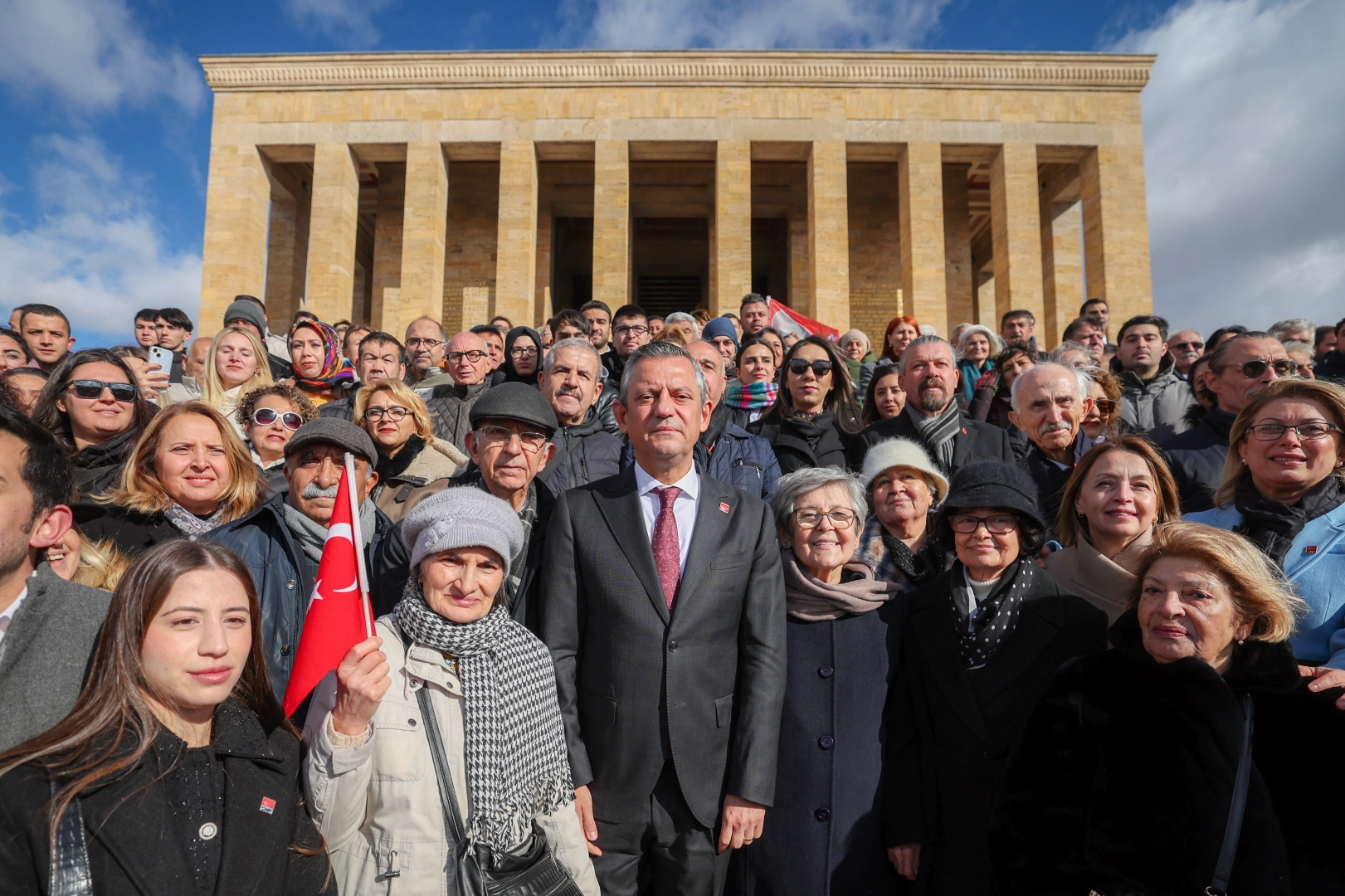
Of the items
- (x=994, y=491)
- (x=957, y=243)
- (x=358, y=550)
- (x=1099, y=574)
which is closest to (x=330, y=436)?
(x=358, y=550)

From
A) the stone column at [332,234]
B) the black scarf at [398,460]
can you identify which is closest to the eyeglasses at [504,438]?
the black scarf at [398,460]

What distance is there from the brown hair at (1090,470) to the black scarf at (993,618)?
0.63m

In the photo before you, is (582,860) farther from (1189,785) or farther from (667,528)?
(1189,785)

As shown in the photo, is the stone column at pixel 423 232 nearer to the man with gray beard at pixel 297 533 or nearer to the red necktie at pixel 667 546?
the man with gray beard at pixel 297 533

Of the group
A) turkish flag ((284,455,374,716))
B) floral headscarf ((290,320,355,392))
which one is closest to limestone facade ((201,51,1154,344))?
floral headscarf ((290,320,355,392))

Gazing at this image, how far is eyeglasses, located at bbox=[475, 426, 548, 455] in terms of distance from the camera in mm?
3580

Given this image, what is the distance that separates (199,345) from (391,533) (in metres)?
6.20

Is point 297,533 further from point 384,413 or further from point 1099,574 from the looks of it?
point 1099,574

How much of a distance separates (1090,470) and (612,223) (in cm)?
1908

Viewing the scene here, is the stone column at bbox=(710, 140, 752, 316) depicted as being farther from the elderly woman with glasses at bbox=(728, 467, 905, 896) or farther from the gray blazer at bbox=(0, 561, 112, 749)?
the gray blazer at bbox=(0, 561, 112, 749)

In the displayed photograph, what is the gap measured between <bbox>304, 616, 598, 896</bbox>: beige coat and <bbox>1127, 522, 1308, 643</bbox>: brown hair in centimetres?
240

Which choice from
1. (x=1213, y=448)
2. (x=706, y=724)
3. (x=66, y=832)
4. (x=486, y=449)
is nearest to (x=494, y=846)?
(x=706, y=724)

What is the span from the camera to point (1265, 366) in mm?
4707

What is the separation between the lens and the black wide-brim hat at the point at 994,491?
313 centimetres
